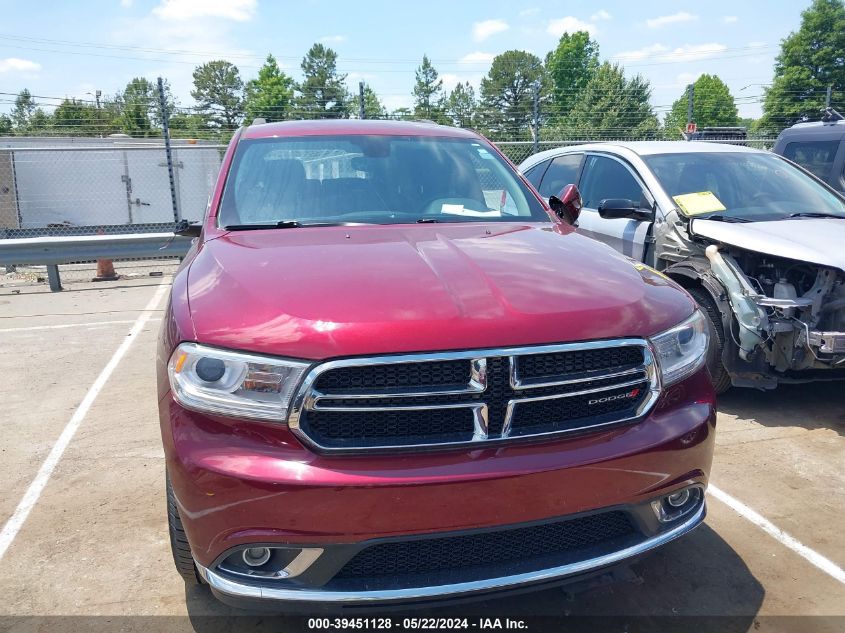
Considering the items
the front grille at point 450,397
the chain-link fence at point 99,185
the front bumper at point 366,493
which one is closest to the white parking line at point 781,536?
the front bumper at point 366,493

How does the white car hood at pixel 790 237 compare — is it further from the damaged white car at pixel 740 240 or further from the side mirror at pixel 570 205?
the side mirror at pixel 570 205

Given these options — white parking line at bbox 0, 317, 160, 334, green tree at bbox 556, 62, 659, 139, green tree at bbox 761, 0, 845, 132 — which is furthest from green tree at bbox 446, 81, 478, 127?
green tree at bbox 761, 0, 845, 132

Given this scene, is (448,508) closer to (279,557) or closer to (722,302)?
(279,557)

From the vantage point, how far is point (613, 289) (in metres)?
2.36

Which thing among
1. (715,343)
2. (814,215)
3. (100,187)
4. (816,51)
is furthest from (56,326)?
(816,51)

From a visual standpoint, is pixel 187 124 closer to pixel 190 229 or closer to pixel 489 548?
pixel 190 229

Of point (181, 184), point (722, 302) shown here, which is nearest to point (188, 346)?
point (722, 302)

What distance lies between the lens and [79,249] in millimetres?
9852

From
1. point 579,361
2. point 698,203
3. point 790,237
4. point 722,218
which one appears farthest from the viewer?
point 698,203

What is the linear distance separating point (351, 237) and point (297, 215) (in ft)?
1.47

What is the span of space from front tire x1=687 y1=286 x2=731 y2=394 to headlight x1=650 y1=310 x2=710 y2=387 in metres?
2.11

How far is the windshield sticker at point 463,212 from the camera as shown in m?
3.38

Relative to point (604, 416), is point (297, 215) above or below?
above

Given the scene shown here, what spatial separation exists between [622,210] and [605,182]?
3.47 ft
